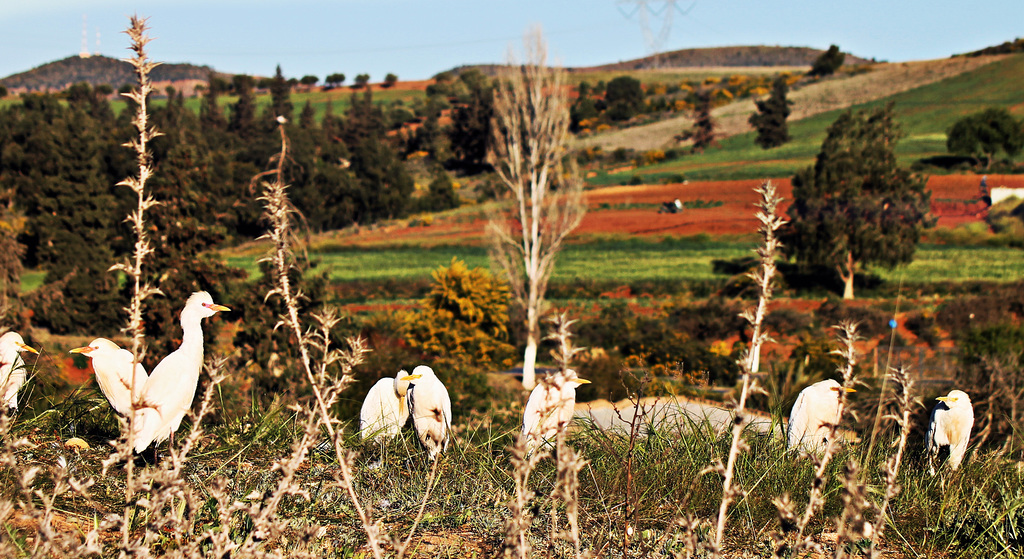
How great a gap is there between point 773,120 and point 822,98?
11005mm

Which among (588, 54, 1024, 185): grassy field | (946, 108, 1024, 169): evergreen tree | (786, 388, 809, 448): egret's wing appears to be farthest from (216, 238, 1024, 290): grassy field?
(786, 388, 809, 448): egret's wing

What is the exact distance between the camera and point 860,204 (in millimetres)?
31000

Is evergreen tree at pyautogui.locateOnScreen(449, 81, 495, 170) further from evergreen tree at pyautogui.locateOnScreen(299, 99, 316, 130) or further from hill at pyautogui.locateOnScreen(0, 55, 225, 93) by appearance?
hill at pyautogui.locateOnScreen(0, 55, 225, 93)

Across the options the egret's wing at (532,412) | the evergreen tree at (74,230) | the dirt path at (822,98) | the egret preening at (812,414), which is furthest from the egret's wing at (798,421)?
the dirt path at (822,98)

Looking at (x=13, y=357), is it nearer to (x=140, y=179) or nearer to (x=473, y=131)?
(x=140, y=179)

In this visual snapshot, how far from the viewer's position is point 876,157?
31.4 m

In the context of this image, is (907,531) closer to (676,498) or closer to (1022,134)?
(676,498)

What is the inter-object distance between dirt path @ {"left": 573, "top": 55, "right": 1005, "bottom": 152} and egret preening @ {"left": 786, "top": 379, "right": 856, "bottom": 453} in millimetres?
64622

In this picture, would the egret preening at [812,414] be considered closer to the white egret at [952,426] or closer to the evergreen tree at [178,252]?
the white egret at [952,426]

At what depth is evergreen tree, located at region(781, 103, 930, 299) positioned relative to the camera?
1217 inches

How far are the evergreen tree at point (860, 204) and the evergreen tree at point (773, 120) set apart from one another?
101 ft

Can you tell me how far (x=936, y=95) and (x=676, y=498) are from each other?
71502 millimetres

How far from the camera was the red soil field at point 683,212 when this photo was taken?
41.5 meters

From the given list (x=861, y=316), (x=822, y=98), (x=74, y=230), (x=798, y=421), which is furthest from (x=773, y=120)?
(x=798, y=421)
